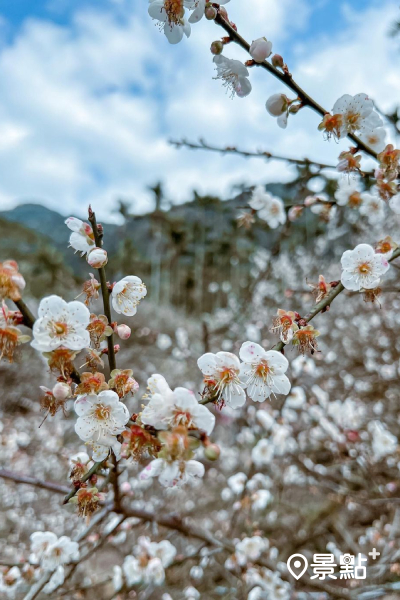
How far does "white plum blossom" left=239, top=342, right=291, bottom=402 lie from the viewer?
2.82 feet

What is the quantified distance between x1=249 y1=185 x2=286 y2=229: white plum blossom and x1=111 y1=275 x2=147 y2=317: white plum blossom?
1.18 m

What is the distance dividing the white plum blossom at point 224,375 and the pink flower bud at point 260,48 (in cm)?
68

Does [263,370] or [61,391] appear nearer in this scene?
[61,391]

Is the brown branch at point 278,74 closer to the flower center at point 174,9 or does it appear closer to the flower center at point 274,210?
the flower center at point 174,9

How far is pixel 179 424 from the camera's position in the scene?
0.68m

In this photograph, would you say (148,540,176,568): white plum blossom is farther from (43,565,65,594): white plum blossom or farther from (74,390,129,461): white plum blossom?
(74,390,129,461): white plum blossom

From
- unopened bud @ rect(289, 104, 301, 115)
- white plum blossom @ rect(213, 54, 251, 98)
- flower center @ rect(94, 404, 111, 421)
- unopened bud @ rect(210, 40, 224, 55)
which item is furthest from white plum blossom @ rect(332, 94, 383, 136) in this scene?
flower center @ rect(94, 404, 111, 421)

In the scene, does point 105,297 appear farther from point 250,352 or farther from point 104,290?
point 250,352

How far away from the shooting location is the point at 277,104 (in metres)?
1.03

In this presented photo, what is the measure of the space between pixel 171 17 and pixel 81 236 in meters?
0.57

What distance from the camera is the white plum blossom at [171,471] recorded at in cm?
62

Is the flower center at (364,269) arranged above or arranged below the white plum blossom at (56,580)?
above

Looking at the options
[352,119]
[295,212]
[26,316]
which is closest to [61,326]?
[26,316]

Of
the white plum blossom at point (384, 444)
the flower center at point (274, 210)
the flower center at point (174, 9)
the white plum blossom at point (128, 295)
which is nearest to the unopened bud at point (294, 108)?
the flower center at point (174, 9)
